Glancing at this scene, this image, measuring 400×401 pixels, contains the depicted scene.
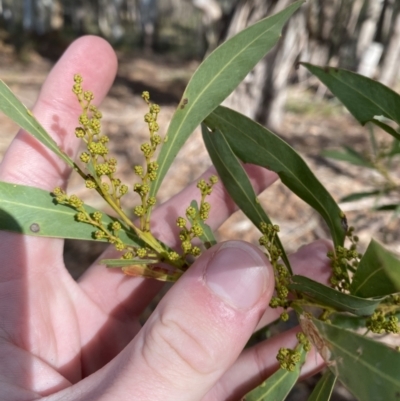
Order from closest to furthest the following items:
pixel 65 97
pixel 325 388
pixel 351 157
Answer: pixel 325 388 < pixel 65 97 < pixel 351 157

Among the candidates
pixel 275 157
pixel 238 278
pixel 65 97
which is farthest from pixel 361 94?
pixel 65 97

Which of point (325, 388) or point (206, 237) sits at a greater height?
point (206, 237)

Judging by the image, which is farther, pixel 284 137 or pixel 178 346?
pixel 284 137

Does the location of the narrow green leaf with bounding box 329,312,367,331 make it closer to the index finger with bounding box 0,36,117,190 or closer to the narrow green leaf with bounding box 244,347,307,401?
the narrow green leaf with bounding box 244,347,307,401

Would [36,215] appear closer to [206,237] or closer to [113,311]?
[206,237]

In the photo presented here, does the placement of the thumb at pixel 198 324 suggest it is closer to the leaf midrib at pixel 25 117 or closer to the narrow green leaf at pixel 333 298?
the narrow green leaf at pixel 333 298

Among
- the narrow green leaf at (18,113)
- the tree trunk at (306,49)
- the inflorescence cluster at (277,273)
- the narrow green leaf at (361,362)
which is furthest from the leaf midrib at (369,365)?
the tree trunk at (306,49)
